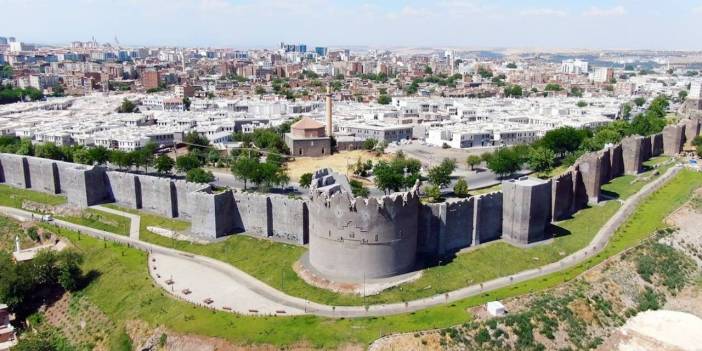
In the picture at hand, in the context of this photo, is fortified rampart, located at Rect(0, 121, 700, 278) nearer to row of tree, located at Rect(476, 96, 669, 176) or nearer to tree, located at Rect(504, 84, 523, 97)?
row of tree, located at Rect(476, 96, 669, 176)

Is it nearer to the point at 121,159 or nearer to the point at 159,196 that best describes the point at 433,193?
the point at 159,196

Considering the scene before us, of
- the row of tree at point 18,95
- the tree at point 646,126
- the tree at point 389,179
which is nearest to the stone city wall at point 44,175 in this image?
the tree at point 389,179

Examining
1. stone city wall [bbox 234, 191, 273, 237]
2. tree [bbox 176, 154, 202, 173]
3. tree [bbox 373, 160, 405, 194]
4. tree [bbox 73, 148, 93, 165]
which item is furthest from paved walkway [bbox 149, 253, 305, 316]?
tree [bbox 73, 148, 93, 165]

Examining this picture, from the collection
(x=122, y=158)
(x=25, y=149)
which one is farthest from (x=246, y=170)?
(x=25, y=149)

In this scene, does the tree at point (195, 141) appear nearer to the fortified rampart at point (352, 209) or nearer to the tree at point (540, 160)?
the fortified rampart at point (352, 209)

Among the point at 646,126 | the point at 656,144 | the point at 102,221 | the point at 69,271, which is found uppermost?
the point at 646,126

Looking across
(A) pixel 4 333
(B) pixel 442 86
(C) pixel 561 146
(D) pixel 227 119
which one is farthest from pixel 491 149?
(B) pixel 442 86
